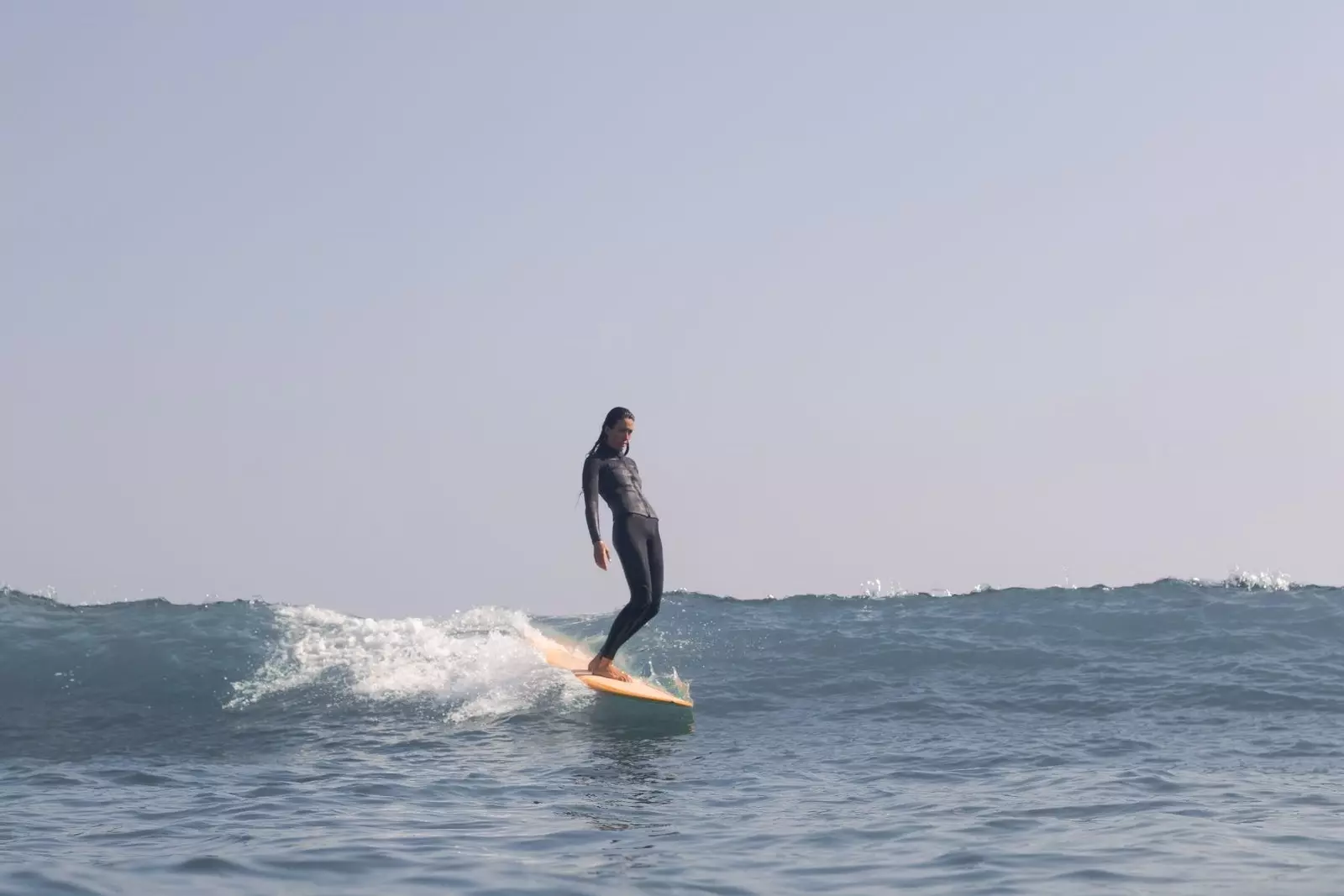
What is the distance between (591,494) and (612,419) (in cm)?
65

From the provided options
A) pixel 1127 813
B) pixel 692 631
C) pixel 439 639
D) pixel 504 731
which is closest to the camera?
pixel 1127 813

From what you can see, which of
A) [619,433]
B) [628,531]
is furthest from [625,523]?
[619,433]

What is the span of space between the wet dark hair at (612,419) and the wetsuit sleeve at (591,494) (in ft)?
0.33

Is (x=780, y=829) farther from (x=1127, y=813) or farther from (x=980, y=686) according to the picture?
(x=980, y=686)

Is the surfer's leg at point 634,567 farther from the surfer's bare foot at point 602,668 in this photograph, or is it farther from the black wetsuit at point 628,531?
the surfer's bare foot at point 602,668

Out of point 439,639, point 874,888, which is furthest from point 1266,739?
point 439,639

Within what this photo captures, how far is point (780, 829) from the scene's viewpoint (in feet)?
18.2

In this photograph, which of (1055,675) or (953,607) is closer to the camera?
(1055,675)

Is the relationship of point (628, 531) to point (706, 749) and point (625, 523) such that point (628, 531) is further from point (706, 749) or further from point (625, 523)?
point (706, 749)

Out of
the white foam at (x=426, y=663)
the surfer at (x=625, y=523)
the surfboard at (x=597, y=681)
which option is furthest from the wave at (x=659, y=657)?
the surfer at (x=625, y=523)

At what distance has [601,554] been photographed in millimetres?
8695

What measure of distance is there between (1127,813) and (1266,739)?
3.02 meters

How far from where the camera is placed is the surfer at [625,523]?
895 cm

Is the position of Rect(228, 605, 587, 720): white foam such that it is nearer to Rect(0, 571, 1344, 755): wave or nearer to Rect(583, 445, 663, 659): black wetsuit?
Rect(0, 571, 1344, 755): wave
